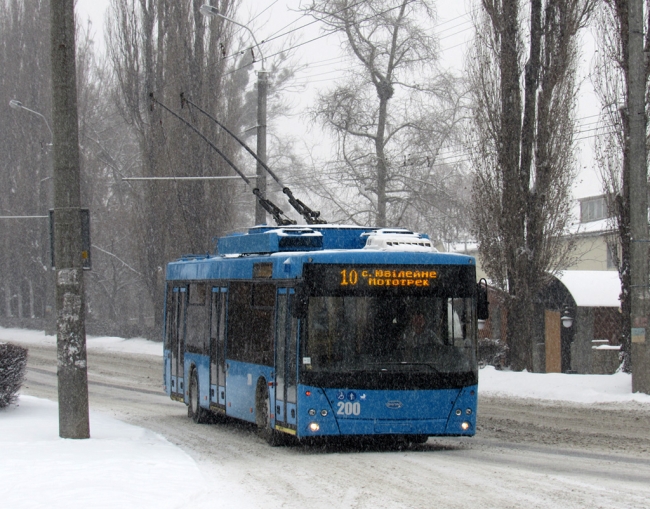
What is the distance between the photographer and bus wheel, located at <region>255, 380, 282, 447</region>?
13.4 m

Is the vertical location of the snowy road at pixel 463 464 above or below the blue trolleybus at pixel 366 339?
below

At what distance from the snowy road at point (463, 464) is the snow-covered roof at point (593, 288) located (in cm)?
1330

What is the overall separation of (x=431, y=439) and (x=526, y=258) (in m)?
10.6

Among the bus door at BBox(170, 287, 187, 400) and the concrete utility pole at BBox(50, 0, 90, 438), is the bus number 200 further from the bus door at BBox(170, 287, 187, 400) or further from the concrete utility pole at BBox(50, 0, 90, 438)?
the bus door at BBox(170, 287, 187, 400)

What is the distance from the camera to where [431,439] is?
1443 centimetres

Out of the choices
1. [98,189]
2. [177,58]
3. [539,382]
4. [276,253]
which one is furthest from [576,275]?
[98,189]

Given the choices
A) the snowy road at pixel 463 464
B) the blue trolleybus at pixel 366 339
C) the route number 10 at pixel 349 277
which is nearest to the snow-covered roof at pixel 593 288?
the snowy road at pixel 463 464

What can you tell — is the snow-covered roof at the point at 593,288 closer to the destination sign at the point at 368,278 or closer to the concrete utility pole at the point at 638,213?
the concrete utility pole at the point at 638,213

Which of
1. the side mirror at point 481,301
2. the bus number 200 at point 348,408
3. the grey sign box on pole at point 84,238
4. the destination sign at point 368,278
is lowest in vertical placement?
the bus number 200 at point 348,408

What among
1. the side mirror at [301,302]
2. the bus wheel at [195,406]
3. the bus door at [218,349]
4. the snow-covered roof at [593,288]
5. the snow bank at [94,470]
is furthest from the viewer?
the snow-covered roof at [593,288]

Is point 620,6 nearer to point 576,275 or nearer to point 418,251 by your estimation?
point 418,251

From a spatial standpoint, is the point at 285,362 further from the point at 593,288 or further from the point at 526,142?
the point at 593,288

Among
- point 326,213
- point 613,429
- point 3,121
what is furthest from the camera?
point 3,121

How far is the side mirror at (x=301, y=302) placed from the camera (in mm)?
12234
